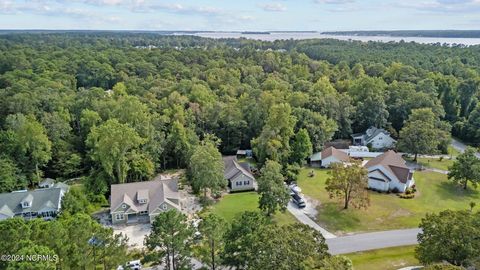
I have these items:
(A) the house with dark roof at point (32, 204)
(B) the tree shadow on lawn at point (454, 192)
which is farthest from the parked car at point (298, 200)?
(A) the house with dark roof at point (32, 204)

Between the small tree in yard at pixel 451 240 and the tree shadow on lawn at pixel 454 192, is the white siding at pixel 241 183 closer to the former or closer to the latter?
the tree shadow on lawn at pixel 454 192

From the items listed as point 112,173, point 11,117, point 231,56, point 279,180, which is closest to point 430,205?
point 279,180

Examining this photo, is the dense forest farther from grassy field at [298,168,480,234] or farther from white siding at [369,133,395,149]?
grassy field at [298,168,480,234]

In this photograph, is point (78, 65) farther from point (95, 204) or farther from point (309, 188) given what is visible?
point (309, 188)

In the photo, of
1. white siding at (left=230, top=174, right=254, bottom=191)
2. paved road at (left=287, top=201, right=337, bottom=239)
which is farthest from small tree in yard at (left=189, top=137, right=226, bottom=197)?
paved road at (left=287, top=201, right=337, bottom=239)

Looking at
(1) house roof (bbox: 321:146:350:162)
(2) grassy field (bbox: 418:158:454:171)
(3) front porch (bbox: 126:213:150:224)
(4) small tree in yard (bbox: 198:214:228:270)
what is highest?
(4) small tree in yard (bbox: 198:214:228:270)

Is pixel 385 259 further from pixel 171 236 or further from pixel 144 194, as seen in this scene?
pixel 144 194
